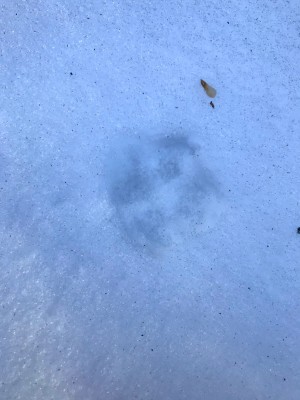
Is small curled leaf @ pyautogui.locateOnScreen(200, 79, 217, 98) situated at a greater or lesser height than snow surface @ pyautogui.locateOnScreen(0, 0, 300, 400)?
greater

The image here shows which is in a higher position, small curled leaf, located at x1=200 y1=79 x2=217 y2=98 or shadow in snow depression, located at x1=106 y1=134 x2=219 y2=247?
small curled leaf, located at x1=200 y1=79 x2=217 y2=98

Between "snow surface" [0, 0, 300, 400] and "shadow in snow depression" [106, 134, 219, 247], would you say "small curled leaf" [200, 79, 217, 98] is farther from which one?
"shadow in snow depression" [106, 134, 219, 247]

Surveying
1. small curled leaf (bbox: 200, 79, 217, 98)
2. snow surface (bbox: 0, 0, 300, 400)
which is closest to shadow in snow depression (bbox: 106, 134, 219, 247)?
snow surface (bbox: 0, 0, 300, 400)

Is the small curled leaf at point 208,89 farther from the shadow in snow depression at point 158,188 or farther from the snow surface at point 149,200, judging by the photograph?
the shadow in snow depression at point 158,188

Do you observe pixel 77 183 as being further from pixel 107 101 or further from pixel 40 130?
pixel 107 101

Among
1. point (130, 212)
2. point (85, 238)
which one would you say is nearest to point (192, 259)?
point (130, 212)

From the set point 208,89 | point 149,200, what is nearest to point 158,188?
point 149,200
